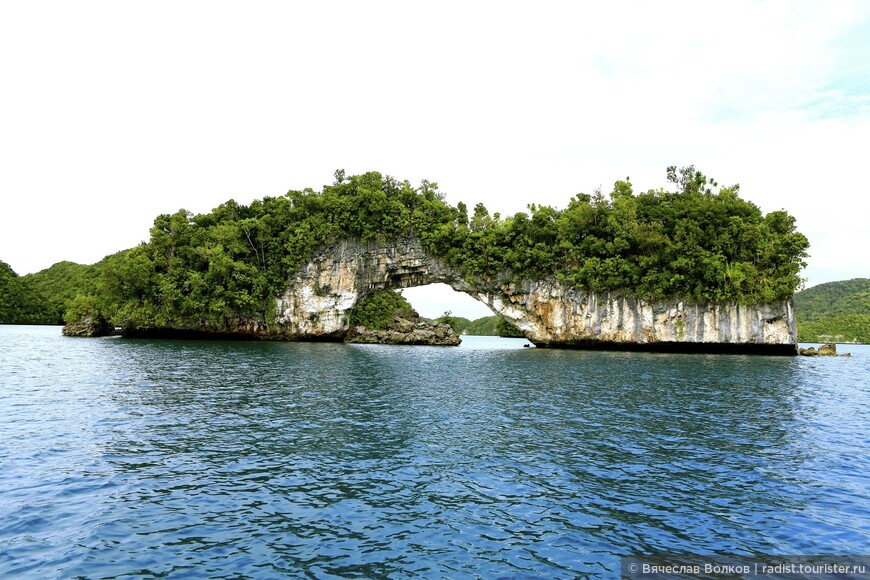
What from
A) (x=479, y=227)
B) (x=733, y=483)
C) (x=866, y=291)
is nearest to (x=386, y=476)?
(x=733, y=483)

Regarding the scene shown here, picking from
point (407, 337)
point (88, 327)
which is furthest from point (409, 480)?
point (88, 327)

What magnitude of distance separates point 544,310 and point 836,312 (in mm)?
118419

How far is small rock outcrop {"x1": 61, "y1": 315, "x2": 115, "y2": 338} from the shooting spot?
70.9m

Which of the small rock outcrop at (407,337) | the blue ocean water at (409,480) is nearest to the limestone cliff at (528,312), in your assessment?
the small rock outcrop at (407,337)

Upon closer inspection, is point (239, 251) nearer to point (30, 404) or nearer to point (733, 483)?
point (30, 404)

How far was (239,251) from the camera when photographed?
66.1 metres

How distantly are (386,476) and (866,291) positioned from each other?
175 metres

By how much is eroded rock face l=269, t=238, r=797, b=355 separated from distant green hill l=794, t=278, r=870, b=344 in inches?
2336

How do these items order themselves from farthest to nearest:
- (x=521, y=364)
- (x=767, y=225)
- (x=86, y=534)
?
(x=767, y=225) → (x=521, y=364) → (x=86, y=534)

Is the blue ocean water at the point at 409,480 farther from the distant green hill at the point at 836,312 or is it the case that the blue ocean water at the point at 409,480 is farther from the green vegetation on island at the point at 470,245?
the distant green hill at the point at 836,312

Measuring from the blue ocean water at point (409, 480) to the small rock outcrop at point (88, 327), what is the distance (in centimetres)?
5807

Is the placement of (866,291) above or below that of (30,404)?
above

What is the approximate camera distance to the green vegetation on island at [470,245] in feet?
176
